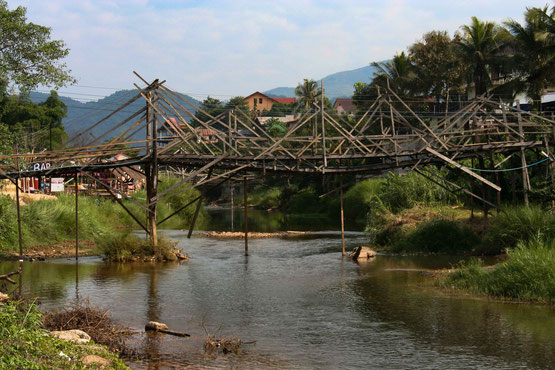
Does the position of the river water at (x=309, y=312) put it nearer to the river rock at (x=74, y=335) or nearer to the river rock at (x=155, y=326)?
the river rock at (x=155, y=326)

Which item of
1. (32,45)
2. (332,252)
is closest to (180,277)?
(332,252)

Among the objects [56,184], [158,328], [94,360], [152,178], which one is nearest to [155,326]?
[158,328]

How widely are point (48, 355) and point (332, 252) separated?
21.5 meters

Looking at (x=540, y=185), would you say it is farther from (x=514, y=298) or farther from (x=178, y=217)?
(x=178, y=217)

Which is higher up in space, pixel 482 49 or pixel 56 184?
pixel 482 49

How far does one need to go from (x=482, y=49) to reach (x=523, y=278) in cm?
3358

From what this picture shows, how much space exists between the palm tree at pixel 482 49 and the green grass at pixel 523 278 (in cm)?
3059

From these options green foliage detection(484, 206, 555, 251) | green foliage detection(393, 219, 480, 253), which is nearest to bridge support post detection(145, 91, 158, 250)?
green foliage detection(393, 219, 480, 253)

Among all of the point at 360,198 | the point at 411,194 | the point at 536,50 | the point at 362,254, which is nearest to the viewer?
the point at 362,254

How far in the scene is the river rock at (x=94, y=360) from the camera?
9.22 meters

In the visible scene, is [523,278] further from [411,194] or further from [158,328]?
[411,194]

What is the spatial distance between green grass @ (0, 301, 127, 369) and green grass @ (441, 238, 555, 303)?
11.5 meters

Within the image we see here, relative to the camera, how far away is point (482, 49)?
153 ft

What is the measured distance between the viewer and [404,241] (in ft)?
90.6
